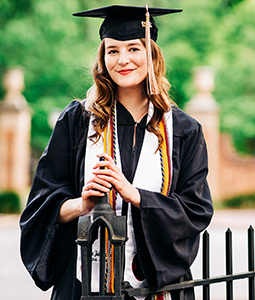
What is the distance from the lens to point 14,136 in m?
18.5

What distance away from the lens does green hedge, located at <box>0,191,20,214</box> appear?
17.6 metres

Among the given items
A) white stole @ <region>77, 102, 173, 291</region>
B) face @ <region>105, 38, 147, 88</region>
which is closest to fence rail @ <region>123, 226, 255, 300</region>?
white stole @ <region>77, 102, 173, 291</region>

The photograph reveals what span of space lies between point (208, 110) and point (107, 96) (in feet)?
53.2

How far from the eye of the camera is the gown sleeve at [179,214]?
2180 mm

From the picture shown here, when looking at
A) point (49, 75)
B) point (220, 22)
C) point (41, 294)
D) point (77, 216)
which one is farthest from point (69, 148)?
point (220, 22)

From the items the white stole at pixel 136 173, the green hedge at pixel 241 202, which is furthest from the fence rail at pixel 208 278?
the green hedge at pixel 241 202

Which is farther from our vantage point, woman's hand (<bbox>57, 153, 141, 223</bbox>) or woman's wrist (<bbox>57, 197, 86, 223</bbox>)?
woman's wrist (<bbox>57, 197, 86, 223</bbox>)

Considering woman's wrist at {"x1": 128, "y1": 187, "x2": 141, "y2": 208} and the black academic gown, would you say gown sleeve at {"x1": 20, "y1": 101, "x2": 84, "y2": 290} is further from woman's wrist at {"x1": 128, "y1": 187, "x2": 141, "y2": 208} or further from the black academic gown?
woman's wrist at {"x1": 128, "y1": 187, "x2": 141, "y2": 208}

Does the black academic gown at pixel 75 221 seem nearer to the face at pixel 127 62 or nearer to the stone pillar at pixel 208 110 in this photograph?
the face at pixel 127 62

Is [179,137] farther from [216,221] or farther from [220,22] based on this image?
[220,22]

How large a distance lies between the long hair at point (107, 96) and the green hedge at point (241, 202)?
16999mm

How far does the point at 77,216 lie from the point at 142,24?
768mm

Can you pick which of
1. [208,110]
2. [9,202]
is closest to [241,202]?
[208,110]

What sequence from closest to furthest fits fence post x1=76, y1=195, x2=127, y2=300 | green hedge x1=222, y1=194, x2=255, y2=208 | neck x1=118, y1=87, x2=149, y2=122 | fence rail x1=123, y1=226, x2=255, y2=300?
fence post x1=76, y1=195, x2=127, y2=300 → fence rail x1=123, y1=226, x2=255, y2=300 → neck x1=118, y1=87, x2=149, y2=122 → green hedge x1=222, y1=194, x2=255, y2=208
